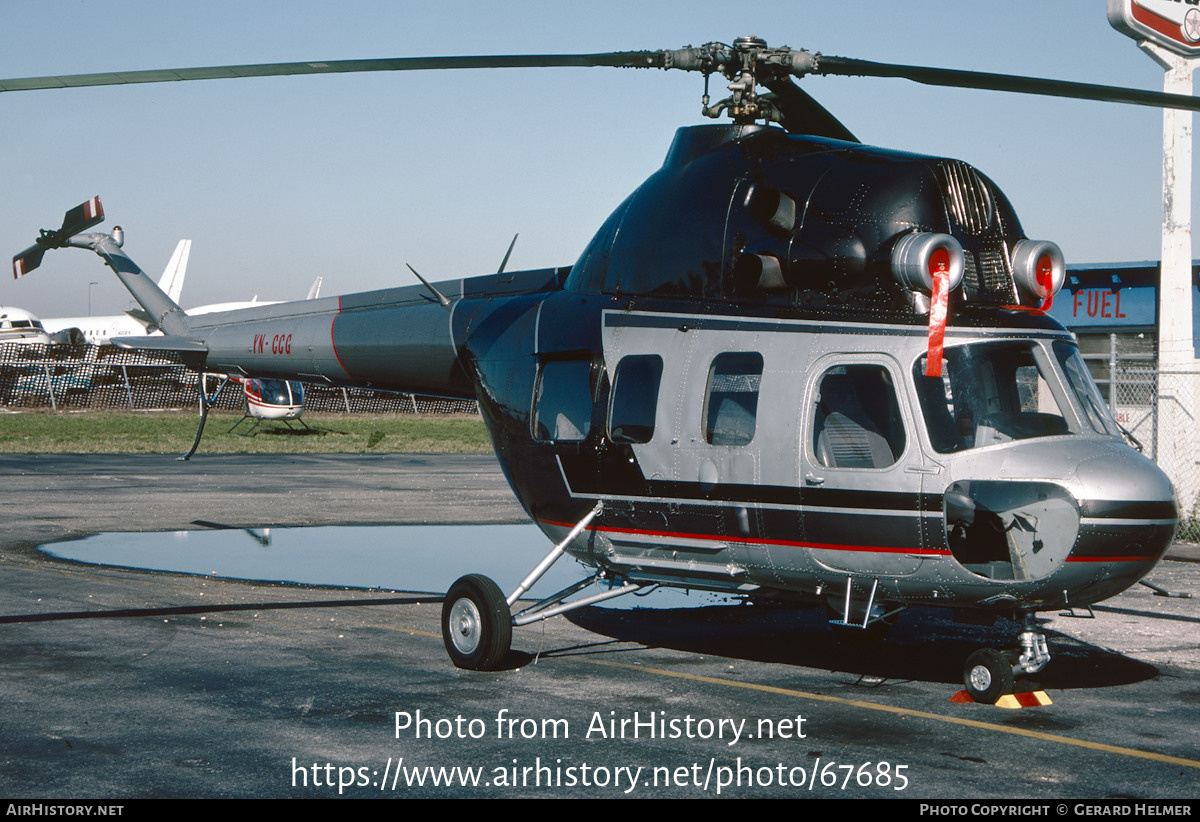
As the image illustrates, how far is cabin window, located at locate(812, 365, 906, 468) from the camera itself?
820 centimetres

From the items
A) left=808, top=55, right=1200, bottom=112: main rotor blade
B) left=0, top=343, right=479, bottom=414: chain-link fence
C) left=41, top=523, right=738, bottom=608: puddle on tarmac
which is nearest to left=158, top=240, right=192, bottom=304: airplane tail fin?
left=0, top=343, right=479, bottom=414: chain-link fence

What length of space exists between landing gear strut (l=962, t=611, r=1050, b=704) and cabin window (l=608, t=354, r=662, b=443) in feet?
9.00

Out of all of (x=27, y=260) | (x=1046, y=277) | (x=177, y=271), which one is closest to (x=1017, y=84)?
(x=1046, y=277)

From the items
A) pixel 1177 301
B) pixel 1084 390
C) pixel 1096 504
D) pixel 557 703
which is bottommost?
pixel 557 703

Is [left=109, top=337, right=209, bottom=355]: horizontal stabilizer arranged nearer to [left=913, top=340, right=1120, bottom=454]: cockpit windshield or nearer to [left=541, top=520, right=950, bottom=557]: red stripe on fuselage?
[left=541, top=520, right=950, bottom=557]: red stripe on fuselage

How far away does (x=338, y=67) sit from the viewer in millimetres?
8492

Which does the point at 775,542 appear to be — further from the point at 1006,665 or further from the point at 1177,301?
the point at 1177,301

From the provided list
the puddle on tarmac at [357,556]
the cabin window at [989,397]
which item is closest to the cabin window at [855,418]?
the cabin window at [989,397]

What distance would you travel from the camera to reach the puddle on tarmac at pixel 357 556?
46.4 feet

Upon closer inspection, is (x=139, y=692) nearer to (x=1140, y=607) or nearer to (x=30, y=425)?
(x=1140, y=607)

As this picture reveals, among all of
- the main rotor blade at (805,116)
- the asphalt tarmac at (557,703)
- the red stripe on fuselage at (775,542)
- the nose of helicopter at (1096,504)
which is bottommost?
the asphalt tarmac at (557,703)

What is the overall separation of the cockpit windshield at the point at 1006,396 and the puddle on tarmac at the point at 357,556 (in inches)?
215

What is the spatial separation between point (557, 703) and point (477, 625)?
1315mm

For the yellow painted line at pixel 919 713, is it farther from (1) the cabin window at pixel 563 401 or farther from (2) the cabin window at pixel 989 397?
(1) the cabin window at pixel 563 401
